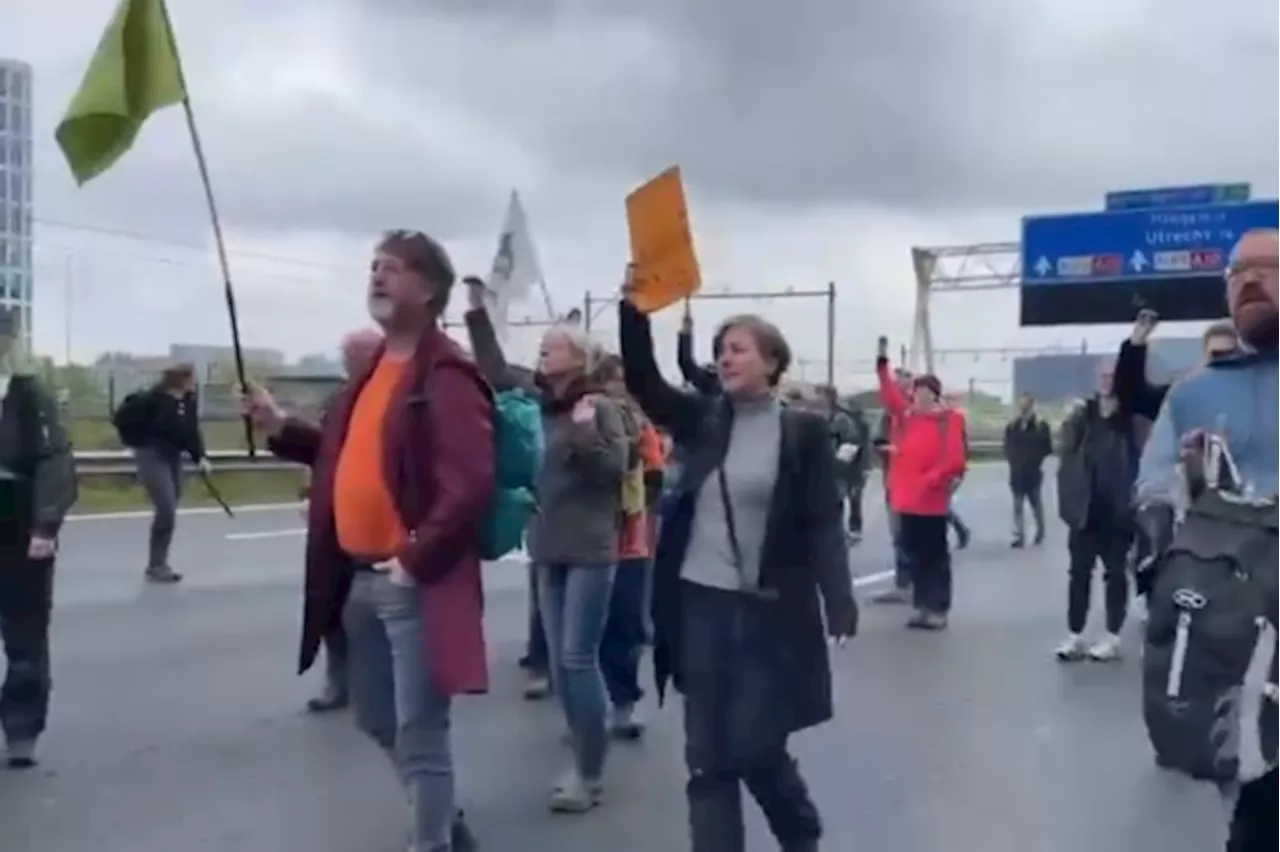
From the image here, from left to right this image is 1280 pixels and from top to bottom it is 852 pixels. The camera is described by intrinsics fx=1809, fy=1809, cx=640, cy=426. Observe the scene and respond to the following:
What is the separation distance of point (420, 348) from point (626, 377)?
569 mm

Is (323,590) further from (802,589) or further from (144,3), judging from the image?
(144,3)

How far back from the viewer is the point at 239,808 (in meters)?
6.46

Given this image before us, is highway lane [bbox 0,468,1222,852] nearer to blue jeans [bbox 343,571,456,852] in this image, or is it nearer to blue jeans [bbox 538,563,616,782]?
blue jeans [bbox 538,563,616,782]

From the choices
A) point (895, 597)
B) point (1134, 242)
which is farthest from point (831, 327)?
point (895, 597)

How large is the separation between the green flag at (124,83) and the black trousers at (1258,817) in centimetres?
352

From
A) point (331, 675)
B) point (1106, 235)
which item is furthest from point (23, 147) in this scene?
point (1106, 235)

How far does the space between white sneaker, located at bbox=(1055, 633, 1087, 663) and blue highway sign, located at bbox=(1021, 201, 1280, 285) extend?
1535 cm

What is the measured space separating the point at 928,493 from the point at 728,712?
23.7 feet

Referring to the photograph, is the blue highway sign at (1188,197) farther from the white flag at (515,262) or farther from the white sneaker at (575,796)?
the white sneaker at (575,796)

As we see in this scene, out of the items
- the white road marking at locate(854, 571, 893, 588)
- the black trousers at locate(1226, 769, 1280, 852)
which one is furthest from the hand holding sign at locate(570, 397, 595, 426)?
the white road marking at locate(854, 571, 893, 588)

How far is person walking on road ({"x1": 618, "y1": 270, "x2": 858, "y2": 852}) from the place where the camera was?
4.86m

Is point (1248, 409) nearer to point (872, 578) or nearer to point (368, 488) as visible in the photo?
point (368, 488)

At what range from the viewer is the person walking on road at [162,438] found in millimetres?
13977

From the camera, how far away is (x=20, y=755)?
278 inches
